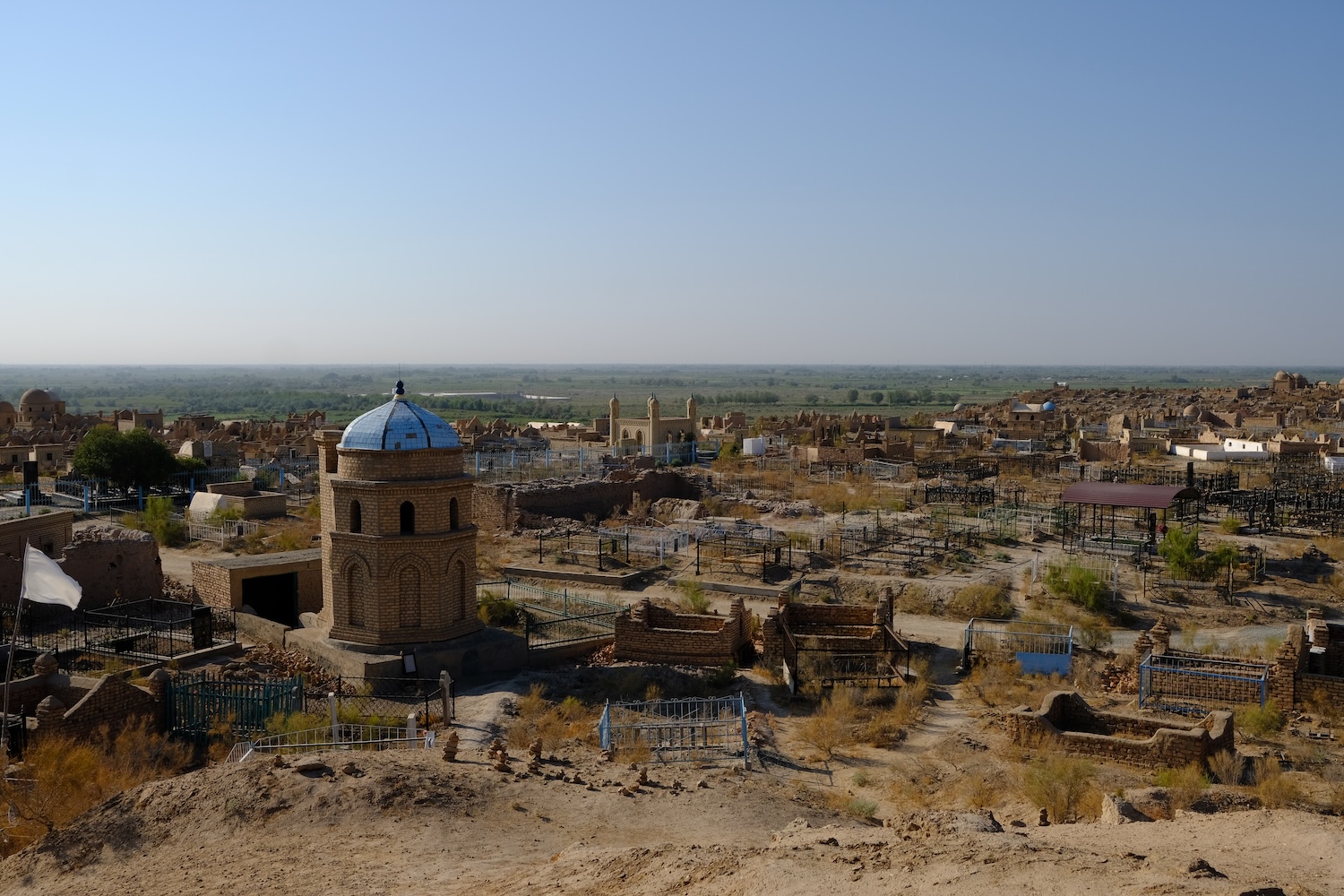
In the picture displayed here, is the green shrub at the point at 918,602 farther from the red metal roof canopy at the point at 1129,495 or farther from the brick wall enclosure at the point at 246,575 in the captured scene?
the brick wall enclosure at the point at 246,575

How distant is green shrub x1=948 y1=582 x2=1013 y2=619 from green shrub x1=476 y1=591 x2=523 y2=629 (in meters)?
9.50

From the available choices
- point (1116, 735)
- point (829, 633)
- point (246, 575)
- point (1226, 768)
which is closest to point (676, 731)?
point (1116, 735)

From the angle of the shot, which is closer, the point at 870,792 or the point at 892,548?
the point at 870,792

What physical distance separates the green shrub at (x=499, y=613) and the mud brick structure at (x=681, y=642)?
9.04ft

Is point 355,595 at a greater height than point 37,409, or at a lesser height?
lesser

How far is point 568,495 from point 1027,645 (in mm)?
19165

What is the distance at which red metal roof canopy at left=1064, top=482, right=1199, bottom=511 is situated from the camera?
1074 inches

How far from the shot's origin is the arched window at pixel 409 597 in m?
17.6

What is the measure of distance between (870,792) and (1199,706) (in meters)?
6.31

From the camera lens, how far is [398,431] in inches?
699

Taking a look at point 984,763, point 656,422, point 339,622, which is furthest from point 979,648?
point 656,422

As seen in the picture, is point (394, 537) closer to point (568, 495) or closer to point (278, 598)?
point (278, 598)

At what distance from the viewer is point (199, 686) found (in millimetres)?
14562

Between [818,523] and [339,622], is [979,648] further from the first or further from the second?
[818,523]
